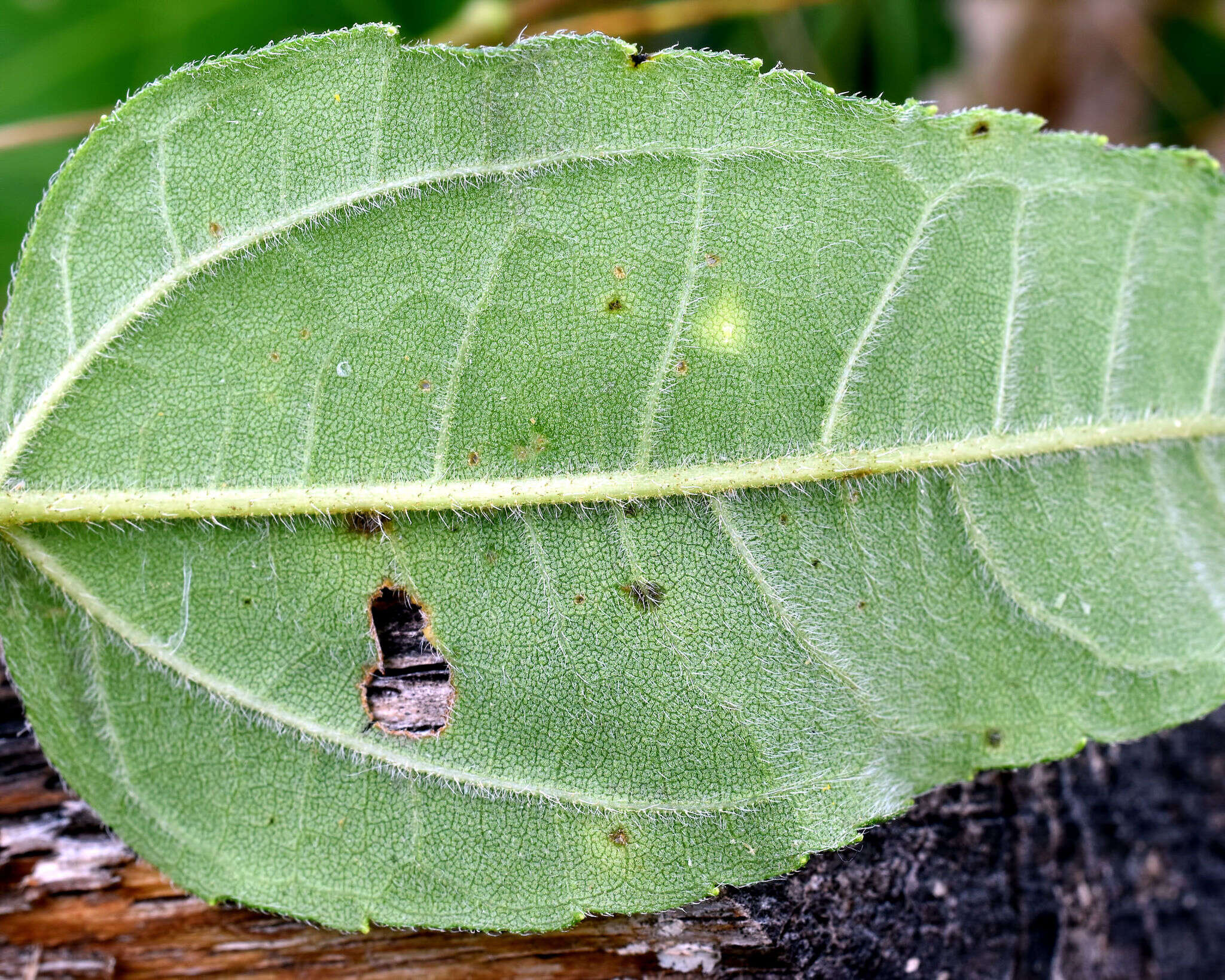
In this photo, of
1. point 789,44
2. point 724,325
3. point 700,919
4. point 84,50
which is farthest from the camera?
point 789,44

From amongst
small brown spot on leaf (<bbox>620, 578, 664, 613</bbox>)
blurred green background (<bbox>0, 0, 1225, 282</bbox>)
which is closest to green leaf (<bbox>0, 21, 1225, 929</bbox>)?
small brown spot on leaf (<bbox>620, 578, 664, 613</bbox>)

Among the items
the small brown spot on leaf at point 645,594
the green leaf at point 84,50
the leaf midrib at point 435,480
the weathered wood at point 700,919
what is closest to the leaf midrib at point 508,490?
the leaf midrib at point 435,480

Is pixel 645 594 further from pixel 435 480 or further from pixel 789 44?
pixel 789 44

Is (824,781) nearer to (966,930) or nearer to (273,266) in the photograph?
(966,930)

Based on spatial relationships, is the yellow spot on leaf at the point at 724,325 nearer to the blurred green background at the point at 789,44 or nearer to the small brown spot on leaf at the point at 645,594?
the small brown spot on leaf at the point at 645,594

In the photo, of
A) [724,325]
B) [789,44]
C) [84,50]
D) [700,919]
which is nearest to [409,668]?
[700,919]

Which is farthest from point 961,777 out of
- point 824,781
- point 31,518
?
point 31,518
